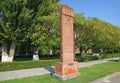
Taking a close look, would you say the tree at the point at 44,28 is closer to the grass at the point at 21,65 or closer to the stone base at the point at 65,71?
the grass at the point at 21,65

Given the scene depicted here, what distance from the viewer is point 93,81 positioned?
11922mm

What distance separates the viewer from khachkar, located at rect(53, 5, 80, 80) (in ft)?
39.7

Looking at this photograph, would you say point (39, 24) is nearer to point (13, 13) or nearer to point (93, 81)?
point (13, 13)

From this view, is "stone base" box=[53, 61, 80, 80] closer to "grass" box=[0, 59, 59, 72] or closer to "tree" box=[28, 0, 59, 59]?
"grass" box=[0, 59, 59, 72]

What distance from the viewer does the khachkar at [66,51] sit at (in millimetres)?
12105

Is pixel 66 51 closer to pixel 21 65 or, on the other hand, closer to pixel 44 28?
pixel 21 65

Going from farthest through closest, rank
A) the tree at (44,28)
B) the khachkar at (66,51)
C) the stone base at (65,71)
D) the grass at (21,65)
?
the tree at (44,28) < the grass at (21,65) < the khachkar at (66,51) < the stone base at (65,71)

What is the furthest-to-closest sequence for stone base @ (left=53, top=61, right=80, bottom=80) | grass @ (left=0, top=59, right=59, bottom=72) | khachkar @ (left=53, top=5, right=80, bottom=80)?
grass @ (left=0, top=59, right=59, bottom=72), khachkar @ (left=53, top=5, right=80, bottom=80), stone base @ (left=53, top=61, right=80, bottom=80)

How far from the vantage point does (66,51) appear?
494 inches

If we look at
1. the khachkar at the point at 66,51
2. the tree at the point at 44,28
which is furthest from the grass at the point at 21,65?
the khachkar at the point at 66,51

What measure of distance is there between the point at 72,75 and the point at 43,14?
15.1m

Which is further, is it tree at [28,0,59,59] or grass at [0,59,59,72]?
tree at [28,0,59,59]

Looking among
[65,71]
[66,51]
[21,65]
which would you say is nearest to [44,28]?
[21,65]

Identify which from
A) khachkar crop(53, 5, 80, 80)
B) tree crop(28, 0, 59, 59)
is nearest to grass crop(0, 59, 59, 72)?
tree crop(28, 0, 59, 59)
